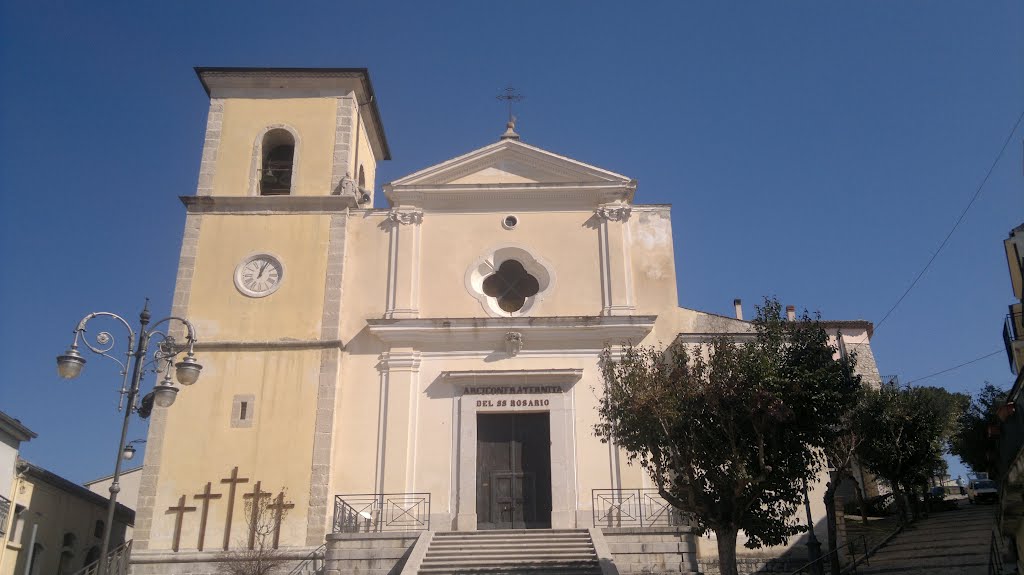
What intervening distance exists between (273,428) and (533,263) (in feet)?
22.6

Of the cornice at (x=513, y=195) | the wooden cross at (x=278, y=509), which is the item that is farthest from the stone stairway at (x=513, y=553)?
the cornice at (x=513, y=195)

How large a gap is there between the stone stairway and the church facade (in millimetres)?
1274

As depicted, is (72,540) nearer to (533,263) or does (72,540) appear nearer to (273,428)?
(273,428)

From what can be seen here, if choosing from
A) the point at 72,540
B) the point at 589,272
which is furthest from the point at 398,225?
the point at 72,540

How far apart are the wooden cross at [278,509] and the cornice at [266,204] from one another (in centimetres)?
667

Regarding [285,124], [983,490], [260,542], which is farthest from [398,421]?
[983,490]

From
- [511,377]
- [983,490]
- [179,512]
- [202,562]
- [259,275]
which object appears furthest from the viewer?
[983,490]

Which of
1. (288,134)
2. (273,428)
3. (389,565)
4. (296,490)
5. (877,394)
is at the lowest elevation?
(389,565)

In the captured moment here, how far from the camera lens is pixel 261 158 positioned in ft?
70.4

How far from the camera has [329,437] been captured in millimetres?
18141

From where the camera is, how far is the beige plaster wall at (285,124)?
68.7ft

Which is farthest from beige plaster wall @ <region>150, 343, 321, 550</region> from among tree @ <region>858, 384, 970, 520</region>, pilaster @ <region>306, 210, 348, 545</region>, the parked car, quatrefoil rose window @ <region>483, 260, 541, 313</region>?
the parked car

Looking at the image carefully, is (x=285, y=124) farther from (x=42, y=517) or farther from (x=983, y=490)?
(x=983, y=490)

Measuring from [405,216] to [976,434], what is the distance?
26527 mm
